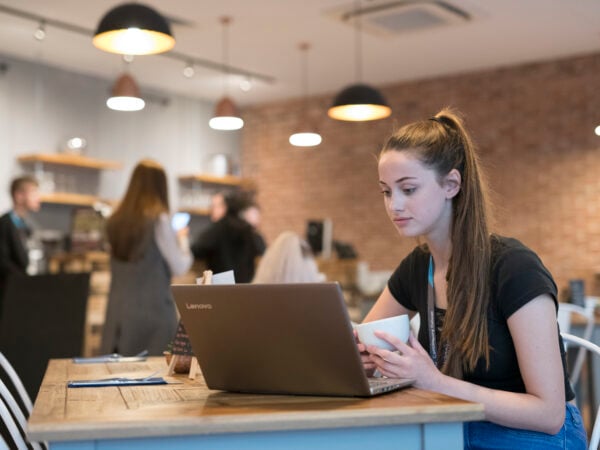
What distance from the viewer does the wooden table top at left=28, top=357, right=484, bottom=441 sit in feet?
4.21

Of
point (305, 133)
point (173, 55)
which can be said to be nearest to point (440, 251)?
point (305, 133)

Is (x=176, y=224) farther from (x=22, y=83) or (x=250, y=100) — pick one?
(x=250, y=100)

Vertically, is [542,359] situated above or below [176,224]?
below

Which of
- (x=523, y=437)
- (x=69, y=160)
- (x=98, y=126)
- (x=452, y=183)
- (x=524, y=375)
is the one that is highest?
(x=98, y=126)

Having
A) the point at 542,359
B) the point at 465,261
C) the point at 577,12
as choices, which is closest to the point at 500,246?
the point at 465,261

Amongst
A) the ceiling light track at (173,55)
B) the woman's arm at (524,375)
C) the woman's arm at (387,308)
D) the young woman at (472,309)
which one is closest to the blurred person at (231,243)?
the ceiling light track at (173,55)

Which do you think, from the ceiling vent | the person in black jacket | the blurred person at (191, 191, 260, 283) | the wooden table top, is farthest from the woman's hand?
the ceiling vent

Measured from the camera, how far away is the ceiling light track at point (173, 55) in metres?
6.24

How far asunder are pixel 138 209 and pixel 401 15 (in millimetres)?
3012

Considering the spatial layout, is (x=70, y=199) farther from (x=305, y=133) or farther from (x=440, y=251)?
(x=440, y=251)

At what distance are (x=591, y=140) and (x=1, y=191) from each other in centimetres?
515

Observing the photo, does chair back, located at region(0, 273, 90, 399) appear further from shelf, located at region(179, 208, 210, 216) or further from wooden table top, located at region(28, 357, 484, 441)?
shelf, located at region(179, 208, 210, 216)

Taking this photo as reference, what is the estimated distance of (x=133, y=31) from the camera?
4062 mm

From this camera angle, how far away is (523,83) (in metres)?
7.94
